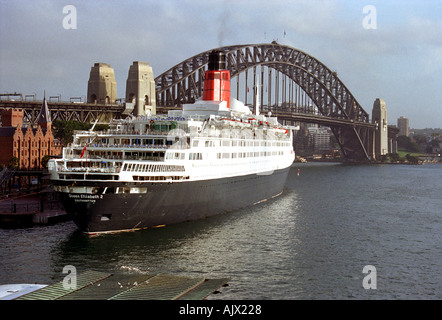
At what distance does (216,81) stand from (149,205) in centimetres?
2469

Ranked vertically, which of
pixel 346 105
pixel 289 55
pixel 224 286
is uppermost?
pixel 289 55

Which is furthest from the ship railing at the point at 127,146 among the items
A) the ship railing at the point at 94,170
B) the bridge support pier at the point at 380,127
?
the bridge support pier at the point at 380,127

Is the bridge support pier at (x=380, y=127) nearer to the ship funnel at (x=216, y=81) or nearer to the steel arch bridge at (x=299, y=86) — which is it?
the steel arch bridge at (x=299, y=86)

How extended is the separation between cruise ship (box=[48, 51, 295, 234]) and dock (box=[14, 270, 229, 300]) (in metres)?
11.0

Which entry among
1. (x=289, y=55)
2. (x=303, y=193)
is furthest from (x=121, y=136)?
(x=289, y=55)

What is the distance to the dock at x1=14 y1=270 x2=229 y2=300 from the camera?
2142 centimetres

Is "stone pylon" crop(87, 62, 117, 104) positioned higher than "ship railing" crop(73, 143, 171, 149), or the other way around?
"stone pylon" crop(87, 62, 117, 104)

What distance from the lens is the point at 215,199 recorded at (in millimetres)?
44125

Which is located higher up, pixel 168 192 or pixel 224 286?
pixel 168 192

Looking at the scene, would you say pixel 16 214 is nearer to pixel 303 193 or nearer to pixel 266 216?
pixel 266 216

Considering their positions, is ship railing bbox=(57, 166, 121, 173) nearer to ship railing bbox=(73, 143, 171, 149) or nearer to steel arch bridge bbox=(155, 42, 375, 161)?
ship railing bbox=(73, 143, 171, 149)

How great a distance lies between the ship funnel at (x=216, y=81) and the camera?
2308 inches

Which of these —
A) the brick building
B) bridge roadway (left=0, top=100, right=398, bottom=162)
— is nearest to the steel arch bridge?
bridge roadway (left=0, top=100, right=398, bottom=162)
